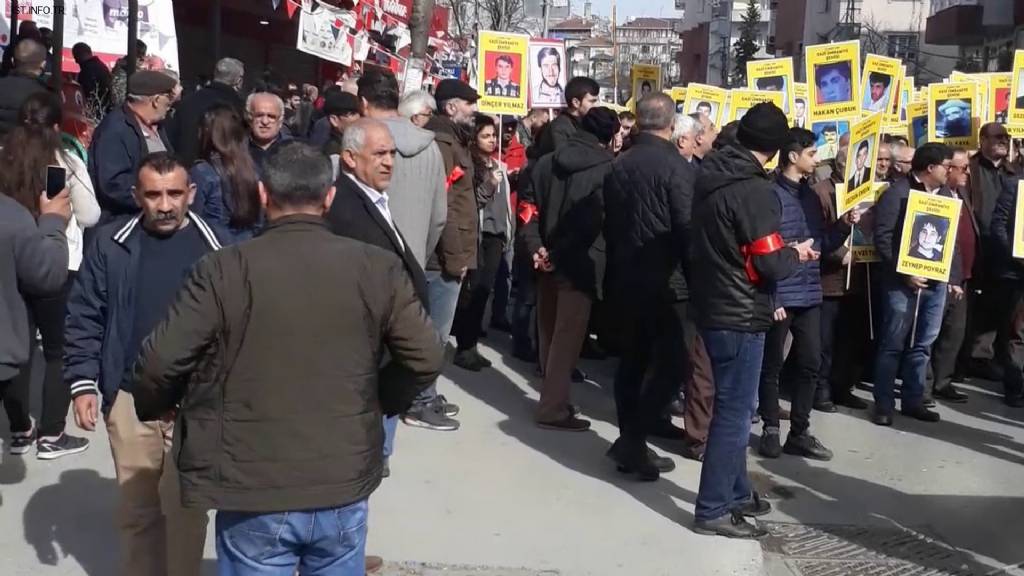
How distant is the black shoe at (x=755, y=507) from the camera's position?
20.3ft

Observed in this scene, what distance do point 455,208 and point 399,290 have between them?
4.30 meters

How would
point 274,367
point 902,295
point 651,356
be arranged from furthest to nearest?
point 902,295 → point 651,356 → point 274,367

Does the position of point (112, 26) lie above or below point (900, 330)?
above

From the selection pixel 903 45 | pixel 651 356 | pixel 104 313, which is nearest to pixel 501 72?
pixel 651 356

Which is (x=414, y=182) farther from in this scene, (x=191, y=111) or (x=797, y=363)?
(x=797, y=363)

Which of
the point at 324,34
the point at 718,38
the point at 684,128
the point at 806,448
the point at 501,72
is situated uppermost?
the point at 718,38

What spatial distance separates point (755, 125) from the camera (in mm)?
5773

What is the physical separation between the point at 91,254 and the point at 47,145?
6.19 ft

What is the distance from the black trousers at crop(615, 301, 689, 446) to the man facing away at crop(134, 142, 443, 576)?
339 cm

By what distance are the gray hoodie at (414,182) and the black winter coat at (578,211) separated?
124 cm

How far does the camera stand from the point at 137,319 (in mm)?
4332

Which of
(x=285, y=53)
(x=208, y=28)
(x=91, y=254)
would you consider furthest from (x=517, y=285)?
(x=285, y=53)

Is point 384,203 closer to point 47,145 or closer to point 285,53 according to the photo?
point 47,145

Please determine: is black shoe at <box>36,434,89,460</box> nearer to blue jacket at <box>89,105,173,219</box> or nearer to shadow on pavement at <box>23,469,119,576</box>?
shadow on pavement at <box>23,469,119,576</box>
